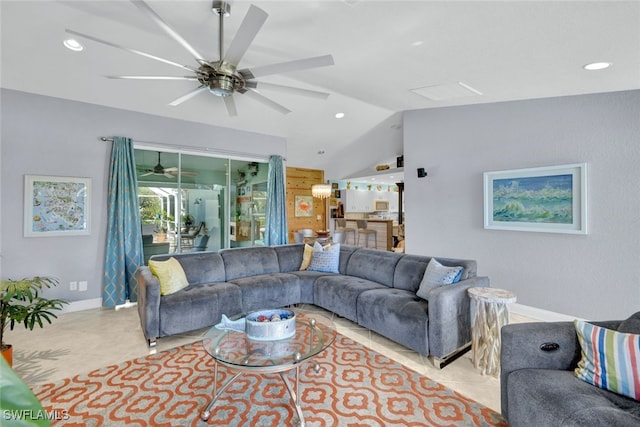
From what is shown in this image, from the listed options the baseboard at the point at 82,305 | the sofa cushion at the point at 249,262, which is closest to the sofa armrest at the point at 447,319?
the sofa cushion at the point at 249,262

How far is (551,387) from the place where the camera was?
1440 mm

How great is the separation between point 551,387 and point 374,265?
234 cm

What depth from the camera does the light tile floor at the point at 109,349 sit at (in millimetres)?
2344

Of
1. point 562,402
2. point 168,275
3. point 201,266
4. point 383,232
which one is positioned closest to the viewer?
point 562,402

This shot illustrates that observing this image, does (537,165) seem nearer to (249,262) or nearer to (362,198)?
(249,262)

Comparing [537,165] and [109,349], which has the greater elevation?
[537,165]

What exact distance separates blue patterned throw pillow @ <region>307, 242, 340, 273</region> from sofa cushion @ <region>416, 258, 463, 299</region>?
1438 millimetres

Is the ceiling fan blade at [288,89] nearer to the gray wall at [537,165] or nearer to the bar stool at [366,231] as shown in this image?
the gray wall at [537,165]

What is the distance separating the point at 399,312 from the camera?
2.74 meters

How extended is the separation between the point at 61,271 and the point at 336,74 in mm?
4334

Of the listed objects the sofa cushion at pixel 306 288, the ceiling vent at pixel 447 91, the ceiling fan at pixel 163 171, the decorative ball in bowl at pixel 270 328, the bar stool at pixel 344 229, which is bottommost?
the sofa cushion at pixel 306 288

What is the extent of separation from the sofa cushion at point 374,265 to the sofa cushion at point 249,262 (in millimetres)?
1114

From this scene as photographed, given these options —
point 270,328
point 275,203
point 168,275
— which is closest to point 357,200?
point 275,203

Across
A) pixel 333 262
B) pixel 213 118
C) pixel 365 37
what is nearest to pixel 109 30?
pixel 213 118
